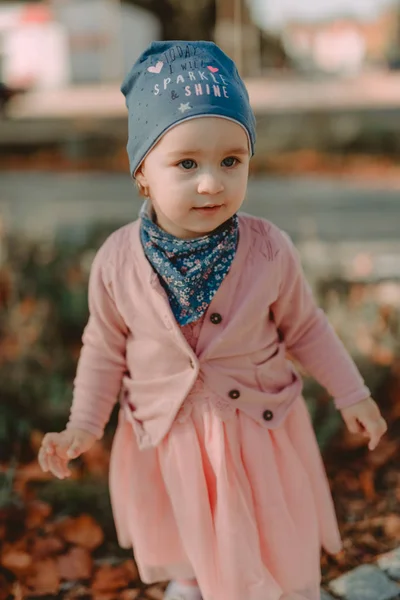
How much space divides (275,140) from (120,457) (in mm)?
11601

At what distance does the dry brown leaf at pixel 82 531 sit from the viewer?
2.69 metres

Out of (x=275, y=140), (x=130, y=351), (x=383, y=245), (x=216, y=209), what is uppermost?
(x=216, y=209)

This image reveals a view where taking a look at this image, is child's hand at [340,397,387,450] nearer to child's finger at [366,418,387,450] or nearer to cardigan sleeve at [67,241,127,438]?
child's finger at [366,418,387,450]

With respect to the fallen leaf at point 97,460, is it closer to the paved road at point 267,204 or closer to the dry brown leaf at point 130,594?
the dry brown leaf at point 130,594

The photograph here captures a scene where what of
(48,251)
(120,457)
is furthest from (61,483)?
(48,251)

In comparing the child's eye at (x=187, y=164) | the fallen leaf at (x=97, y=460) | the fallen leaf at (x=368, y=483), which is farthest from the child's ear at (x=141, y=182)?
the fallen leaf at (x=368, y=483)

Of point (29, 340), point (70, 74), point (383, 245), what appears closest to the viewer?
point (29, 340)

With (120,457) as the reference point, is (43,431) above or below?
below

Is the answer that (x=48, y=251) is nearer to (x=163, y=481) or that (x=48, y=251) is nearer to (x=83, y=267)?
(x=83, y=267)

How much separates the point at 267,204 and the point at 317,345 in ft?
23.7

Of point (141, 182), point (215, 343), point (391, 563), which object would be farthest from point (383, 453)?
point (141, 182)

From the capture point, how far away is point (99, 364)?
196 cm

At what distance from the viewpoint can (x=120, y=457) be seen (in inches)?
80.6

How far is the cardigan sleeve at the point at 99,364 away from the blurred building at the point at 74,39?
30033 millimetres
